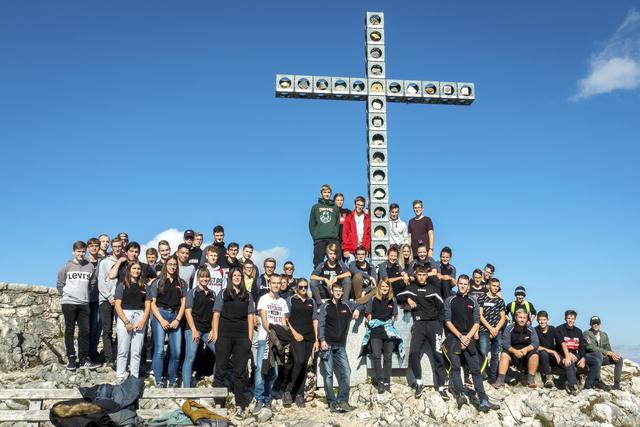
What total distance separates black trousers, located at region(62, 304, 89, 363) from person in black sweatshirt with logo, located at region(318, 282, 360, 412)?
3.89m

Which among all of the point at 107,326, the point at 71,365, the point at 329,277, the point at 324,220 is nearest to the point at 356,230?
the point at 324,220

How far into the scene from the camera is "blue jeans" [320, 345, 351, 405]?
909 cm

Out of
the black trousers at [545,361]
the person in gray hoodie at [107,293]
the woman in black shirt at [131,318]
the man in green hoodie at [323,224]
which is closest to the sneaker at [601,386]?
the black trousers at [545,361]

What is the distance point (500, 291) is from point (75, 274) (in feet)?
23.6

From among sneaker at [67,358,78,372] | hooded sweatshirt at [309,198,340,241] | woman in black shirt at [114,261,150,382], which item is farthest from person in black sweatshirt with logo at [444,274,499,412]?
sneaker at [67,358,78,372]

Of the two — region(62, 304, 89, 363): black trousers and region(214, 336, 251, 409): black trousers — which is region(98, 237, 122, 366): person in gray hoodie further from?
region(214, 336, 251, 409): black trousers

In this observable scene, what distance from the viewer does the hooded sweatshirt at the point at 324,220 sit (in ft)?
36.4

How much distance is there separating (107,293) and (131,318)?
1.26 m

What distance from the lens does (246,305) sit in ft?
28.7

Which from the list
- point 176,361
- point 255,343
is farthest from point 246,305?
point 176,361

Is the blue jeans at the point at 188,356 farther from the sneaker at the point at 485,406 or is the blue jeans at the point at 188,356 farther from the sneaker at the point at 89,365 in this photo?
the sneaker at the point at 485,406

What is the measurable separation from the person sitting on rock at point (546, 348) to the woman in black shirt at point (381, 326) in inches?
113

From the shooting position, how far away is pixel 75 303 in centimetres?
972

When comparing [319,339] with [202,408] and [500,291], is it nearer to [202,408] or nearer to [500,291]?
[202,408]
